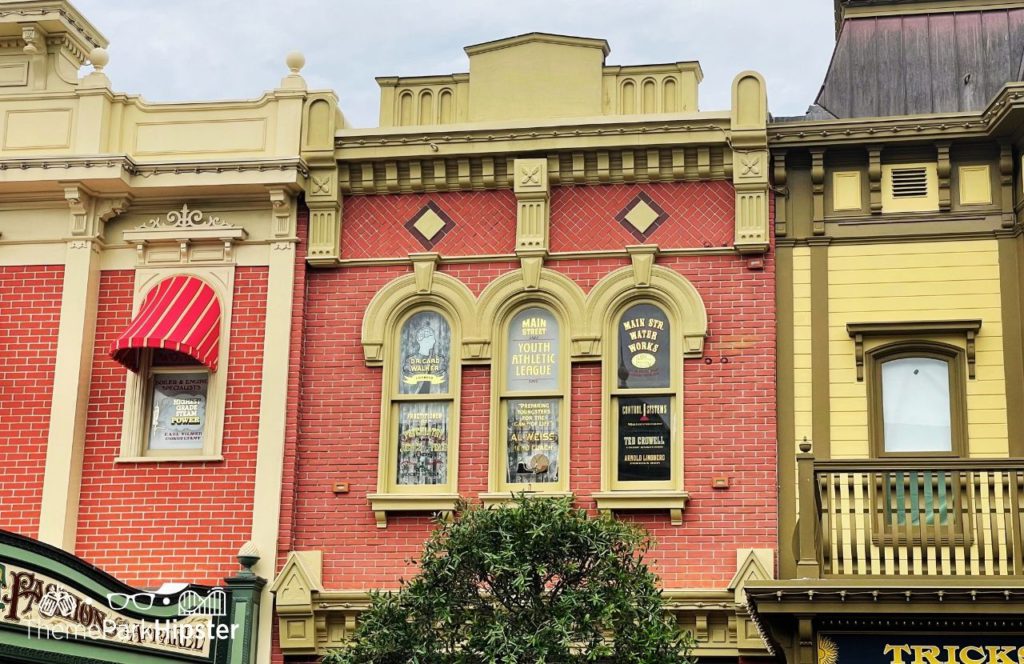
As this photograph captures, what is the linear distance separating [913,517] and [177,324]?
8594mm

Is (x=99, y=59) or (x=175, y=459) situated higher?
(x=99, y=59)

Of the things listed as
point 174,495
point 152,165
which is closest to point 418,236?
point 152,165

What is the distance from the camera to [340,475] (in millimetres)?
19219

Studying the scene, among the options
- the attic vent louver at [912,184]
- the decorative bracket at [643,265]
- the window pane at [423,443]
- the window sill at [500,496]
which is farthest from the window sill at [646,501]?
the attic vent louver at [912,184]

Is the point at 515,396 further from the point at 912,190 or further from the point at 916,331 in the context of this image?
the point at 912,190

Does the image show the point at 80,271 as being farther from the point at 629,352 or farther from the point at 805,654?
the point at 805,654

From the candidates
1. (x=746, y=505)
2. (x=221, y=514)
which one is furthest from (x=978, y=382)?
(x=221, y=514)

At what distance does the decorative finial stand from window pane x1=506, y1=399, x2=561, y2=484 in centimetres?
298

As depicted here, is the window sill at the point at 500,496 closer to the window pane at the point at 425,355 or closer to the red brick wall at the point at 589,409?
the red brick wall at the point at 589,409

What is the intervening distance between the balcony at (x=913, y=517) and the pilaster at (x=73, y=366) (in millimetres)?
8476

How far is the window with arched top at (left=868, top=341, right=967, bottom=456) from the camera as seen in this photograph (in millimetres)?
18344

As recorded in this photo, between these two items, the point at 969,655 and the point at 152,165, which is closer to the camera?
the point at 969,655

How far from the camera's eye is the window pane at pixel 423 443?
1911cm

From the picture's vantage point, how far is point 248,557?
1850cm
